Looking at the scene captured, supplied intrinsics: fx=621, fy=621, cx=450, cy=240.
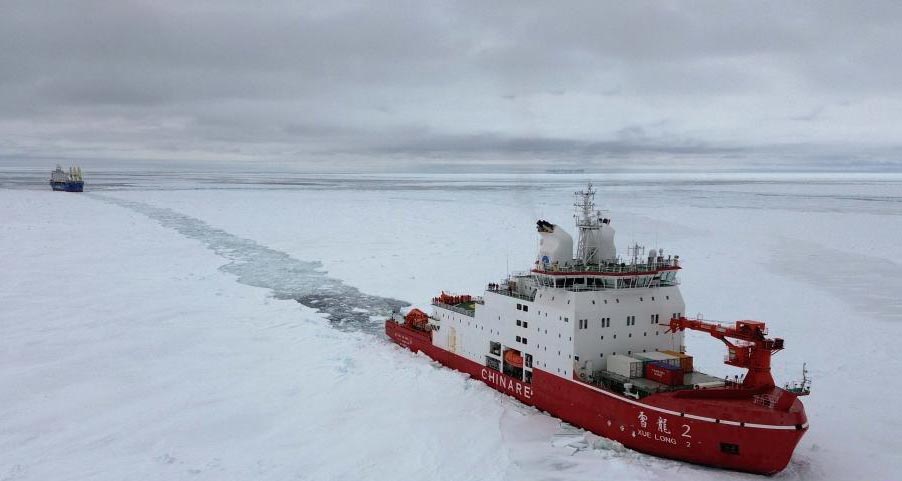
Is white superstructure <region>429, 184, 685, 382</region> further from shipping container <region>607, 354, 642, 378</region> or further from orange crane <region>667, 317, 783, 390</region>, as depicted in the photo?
orange crane <region>667, 317, 783, 390</region>

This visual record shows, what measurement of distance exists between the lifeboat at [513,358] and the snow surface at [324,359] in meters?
1.20

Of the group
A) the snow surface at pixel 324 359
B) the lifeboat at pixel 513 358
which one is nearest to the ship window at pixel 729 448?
the snow surface at pixel 324 359

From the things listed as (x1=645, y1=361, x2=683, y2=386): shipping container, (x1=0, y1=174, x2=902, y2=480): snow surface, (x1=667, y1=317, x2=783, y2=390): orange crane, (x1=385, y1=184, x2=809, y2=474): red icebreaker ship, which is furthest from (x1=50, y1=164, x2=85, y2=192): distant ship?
(x1=667, y1=317, x2=783, y2=390): orange crane

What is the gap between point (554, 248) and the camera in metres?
19.4

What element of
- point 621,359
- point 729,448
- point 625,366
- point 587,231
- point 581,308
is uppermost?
point 587,231

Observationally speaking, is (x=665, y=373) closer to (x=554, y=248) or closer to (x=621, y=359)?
(x=621, y=359)

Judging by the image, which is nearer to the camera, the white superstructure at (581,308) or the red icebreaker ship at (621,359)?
the red icebreaker ship at (621,359)

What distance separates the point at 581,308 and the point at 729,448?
5.11 m

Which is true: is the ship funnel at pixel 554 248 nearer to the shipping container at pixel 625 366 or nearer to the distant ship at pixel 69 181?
the shipping container at pixel 625 366

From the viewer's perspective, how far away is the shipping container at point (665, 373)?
53.8 ft

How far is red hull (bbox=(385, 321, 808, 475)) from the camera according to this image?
14062 mm

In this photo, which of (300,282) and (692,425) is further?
(300,282)

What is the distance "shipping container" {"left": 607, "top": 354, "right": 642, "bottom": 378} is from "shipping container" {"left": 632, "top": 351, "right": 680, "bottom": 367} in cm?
33

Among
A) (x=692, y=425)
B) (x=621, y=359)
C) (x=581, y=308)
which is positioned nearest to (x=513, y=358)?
(x=581, y=308)
